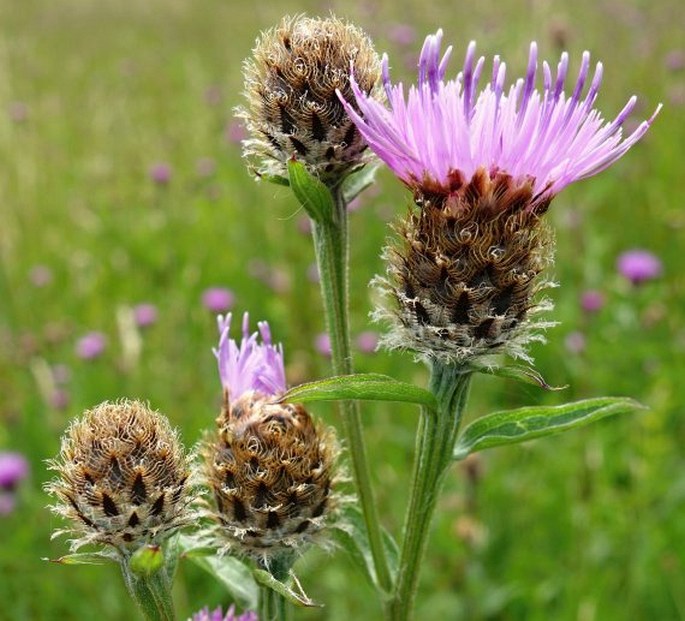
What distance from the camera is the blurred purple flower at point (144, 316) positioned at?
164 inches

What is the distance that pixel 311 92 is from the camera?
1451mm

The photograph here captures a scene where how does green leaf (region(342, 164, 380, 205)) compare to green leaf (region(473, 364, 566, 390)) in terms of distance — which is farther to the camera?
A: green leaf (region(342, 164, 380, 205))

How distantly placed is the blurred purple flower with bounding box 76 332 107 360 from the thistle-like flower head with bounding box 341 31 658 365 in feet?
9.68

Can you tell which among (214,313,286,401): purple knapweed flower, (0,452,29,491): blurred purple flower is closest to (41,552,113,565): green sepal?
(214,313,286,401): purple knapweed flower

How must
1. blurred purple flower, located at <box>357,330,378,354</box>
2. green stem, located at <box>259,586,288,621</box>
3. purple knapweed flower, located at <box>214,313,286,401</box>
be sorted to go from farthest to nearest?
blurred purple flower, located at <box>357,330,378,354</box>, purple knapweed flower, located at <box>214,313,286,401</box>, green stem, located at <box>259,586,288,621</box>

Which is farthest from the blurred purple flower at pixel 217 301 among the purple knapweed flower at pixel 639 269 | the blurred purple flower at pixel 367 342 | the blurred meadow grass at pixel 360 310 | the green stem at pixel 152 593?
the green stem at pixel 152 593

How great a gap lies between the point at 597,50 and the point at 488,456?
5.13 metres

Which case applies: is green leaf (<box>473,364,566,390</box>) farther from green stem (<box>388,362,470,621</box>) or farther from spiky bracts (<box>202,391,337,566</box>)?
spiky bracts (<box>202,391,337,566</box>)

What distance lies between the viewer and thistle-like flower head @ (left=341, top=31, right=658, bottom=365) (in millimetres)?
1306

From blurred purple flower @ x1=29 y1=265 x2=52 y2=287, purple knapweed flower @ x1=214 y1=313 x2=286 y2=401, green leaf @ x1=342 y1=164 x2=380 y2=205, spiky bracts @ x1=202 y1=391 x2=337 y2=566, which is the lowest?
spiky bracts @ x1=202 y1=391 x2=337 y2=566

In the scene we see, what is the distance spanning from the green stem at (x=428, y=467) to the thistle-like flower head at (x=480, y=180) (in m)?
0.10

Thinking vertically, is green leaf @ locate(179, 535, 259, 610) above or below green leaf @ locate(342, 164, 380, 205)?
below

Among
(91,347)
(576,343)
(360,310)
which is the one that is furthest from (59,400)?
(576,343)

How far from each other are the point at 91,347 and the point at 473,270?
3.09m
